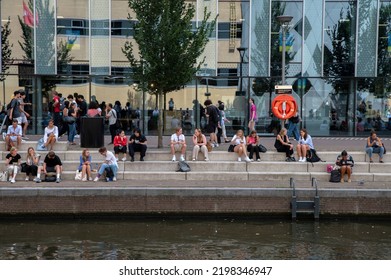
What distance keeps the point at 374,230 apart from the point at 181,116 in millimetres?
13766

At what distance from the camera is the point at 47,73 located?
94.6 ft

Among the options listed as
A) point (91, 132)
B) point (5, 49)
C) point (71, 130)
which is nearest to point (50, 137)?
point (91, 132)

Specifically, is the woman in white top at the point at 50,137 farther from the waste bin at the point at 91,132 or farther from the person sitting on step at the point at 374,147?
the person sitting on step at the point at 374,147

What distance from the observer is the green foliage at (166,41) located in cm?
2155

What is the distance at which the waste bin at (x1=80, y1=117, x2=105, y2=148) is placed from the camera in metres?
21.5

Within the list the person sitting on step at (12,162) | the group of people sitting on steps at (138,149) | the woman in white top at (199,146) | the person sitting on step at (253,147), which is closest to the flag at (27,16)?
the group of people sitting on steps at (138,149)

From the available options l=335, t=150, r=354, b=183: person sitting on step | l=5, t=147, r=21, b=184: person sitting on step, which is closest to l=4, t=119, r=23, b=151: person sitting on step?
l=5, t=147, r=21, b=184: person sitting on step

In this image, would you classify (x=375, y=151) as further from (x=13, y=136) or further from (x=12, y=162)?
(x=13, y=136)

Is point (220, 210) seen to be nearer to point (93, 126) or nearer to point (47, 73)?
point (93, 126)

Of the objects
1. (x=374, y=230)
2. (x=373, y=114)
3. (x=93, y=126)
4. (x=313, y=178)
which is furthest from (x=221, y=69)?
(x=374, y=230)

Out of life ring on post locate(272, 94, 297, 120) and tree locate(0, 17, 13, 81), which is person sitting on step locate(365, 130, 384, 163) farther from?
tree locate(0, 17, 13, 81)

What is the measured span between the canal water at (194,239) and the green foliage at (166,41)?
5.91 m

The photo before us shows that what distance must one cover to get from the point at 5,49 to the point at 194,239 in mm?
16273

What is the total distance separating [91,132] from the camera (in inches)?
847
